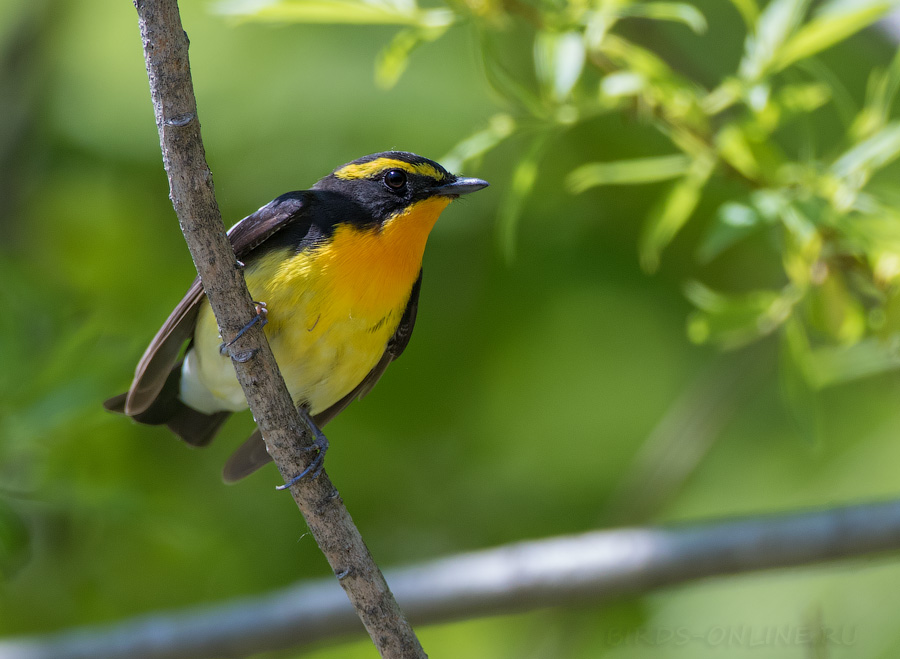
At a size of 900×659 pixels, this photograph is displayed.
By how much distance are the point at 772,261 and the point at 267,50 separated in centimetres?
328

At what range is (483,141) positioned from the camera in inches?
130

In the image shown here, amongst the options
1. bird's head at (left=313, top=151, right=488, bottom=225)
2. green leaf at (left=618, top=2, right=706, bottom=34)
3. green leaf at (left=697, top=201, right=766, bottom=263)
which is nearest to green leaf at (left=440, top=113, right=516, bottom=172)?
bird's head at (left=313, top=151, right=488, bottom=225)

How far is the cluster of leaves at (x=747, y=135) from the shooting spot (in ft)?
10.1

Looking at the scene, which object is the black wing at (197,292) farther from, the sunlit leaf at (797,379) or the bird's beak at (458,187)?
the sunlit leaf at (797,379)

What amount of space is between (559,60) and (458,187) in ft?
2.60

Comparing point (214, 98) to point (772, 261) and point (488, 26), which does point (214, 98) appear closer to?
point (488, 26)

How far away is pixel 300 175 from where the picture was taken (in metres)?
5.68

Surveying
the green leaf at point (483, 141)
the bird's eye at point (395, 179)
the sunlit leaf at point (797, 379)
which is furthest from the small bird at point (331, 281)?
the sunlit leaf at point (797, 379)

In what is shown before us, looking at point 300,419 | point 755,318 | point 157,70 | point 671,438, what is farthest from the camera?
point 671,438

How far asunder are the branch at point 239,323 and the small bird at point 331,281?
45cm

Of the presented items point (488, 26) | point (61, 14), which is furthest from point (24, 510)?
point (61, 14)

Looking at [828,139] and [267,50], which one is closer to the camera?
[828,139]

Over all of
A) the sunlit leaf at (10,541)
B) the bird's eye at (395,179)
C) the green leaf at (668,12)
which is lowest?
the sunlit leaf at (10,541)

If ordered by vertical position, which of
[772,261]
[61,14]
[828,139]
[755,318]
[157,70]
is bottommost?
[157,70]
